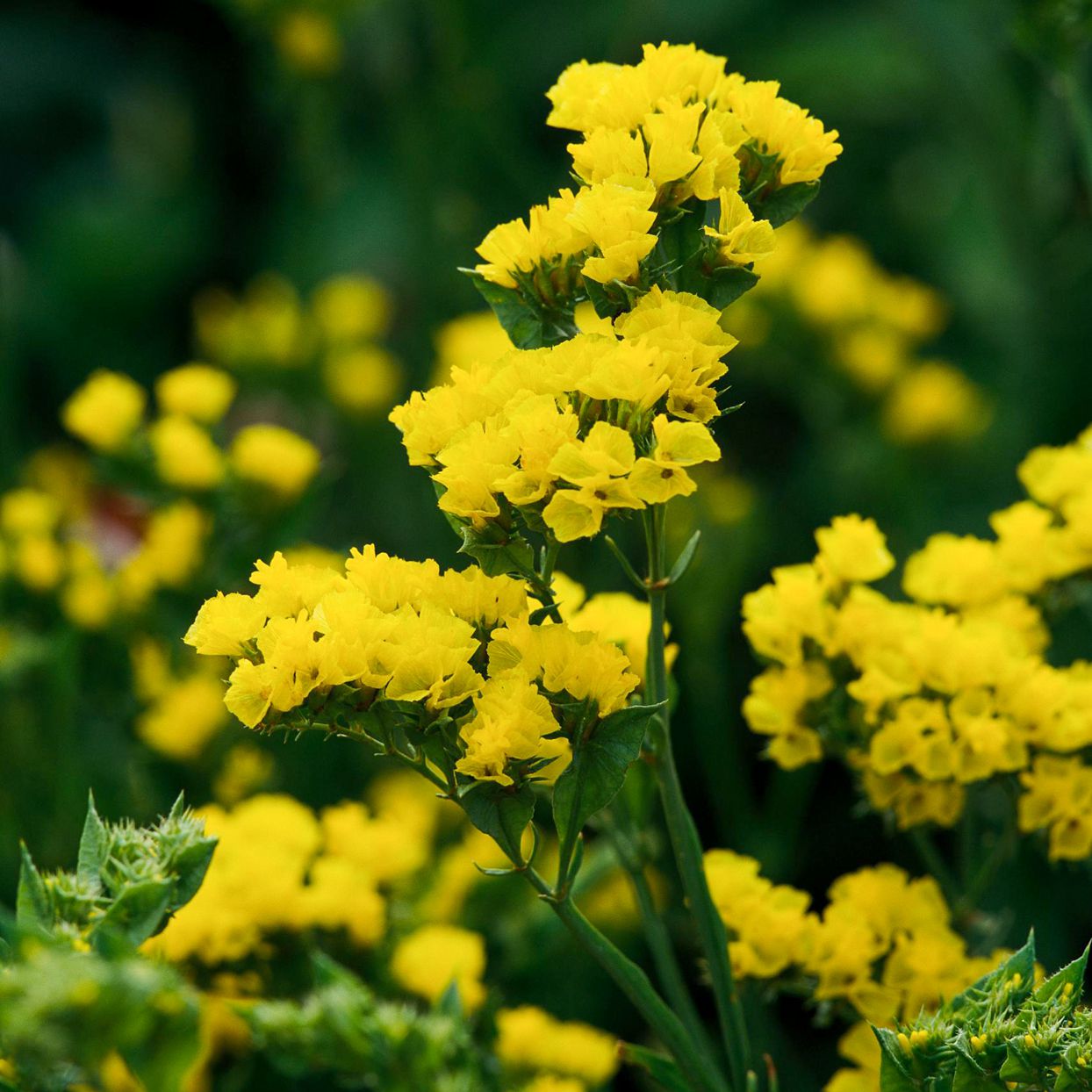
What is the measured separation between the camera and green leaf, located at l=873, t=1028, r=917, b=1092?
63 cm

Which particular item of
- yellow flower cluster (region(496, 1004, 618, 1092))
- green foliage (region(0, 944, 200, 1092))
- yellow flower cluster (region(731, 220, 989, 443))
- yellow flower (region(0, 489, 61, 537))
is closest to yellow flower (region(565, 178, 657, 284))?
green foliage (region(0, 944, 200, 1092))

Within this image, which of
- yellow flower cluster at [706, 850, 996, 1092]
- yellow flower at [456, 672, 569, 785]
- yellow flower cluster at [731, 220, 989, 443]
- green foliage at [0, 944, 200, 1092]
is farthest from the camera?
yellow flower cluster at [731, 220, 989, 443]

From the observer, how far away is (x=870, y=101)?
2.29 m

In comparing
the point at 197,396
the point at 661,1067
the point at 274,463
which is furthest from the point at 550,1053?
the point at 197,396

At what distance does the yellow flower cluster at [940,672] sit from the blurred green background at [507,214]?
0.34ft

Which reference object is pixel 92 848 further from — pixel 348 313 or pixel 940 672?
pixel 348 313

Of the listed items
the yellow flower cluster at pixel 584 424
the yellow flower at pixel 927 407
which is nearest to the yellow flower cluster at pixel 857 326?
the yellow flower at pixel 927 407

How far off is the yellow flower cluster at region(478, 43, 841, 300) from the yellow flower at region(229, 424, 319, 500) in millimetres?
579

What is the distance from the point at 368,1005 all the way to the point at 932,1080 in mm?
246

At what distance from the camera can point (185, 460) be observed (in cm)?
123

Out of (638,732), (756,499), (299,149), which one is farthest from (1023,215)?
(638,732)

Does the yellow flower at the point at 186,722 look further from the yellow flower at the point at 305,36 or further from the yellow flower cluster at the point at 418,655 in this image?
the yellow flower at the point at 305,36

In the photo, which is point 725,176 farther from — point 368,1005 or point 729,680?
point 729,680

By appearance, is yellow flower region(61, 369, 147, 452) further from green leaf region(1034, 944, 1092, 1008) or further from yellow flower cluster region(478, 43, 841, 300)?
green leaf region(1034, 944, 1092, 1008)
